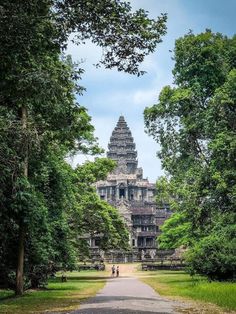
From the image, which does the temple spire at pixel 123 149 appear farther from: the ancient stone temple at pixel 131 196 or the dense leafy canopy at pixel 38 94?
the dense leafy canopy at pixel 38 94

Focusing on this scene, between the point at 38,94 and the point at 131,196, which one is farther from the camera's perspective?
the point at 131,196

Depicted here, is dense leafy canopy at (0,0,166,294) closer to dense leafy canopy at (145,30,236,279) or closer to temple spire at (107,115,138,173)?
dense leafy canopy at (145,30,236,279)

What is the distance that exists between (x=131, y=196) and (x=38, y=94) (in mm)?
83586

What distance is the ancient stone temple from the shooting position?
269 feet

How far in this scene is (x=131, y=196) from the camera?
313 feet

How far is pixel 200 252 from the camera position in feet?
88.3

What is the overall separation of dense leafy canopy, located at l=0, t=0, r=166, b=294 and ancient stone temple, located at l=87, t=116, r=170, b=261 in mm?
54966

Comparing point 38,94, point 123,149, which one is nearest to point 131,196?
point 123,149

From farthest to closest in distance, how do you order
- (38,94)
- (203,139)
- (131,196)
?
1. (131,196)
2. (203,139)
3. (38,94)

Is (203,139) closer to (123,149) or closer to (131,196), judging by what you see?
(131,196)

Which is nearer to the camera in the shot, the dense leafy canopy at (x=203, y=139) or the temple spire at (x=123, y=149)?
the dense leafy canopy at (x=203, y=139)

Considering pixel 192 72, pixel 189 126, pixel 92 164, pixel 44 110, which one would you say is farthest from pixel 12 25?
pixel 92 164

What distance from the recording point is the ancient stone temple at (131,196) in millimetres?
82062

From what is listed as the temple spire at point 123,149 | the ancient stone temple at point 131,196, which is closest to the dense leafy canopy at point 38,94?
the ancient stone temple at point 131,196
